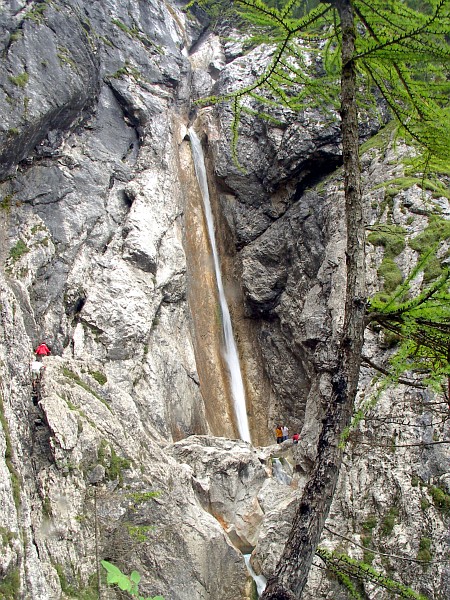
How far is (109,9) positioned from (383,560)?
29817 mm

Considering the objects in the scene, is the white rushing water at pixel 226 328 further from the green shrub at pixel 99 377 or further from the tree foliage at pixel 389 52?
the tree foliage at pixel 389 52

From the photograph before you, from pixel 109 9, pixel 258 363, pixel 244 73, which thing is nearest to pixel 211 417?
pixel 258 363

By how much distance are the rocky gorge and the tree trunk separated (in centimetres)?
70

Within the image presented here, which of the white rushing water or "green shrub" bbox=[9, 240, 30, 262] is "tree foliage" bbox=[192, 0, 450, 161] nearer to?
"green shrub" bbox=[9, 240, 30, 262]

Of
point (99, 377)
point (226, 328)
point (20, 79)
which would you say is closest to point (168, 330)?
point (226, 328)

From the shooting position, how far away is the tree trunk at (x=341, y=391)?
4184mm

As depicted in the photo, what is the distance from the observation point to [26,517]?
8.72 meters

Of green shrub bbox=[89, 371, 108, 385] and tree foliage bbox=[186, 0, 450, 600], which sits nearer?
tree foliage bbox=[186, 0, 450, 600]

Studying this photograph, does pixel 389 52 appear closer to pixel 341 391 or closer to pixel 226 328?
pixel 341 391

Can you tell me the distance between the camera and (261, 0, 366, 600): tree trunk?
418 cm

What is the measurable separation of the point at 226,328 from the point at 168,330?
4010mm

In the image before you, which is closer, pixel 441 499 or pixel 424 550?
pixel 424 550

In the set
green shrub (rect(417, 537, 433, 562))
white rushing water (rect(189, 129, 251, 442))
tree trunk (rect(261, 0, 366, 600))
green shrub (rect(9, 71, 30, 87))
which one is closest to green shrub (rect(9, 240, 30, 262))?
green shrub (rect(9, 71, 30, 87))

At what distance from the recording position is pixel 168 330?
62.5 ft
